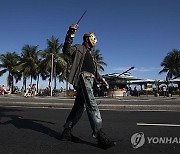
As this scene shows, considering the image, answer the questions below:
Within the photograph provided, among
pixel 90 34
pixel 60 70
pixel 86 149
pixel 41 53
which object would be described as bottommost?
pixel 86 149

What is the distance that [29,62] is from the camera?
67688mm

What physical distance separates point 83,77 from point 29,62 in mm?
65168

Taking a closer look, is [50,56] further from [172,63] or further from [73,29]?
[73,29]

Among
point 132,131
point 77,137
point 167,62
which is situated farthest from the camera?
point 167,62

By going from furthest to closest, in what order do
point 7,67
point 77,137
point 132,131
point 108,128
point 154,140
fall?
point 7,67 < point 108,128 < point 132,131 < point 77,137 < point 154,140

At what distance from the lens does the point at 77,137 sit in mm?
4422

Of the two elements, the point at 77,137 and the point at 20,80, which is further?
the point at 20,80

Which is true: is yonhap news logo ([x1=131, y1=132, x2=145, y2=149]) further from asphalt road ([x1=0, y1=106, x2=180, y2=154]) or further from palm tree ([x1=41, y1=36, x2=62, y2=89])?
palm tree ([x1=41, y1=36, x2=62, y2=89])

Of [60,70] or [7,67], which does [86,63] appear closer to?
[60,70]

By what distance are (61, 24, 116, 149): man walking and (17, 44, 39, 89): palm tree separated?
206 feet

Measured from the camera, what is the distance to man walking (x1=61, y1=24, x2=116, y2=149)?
3995mm

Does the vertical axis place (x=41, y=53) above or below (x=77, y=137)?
above

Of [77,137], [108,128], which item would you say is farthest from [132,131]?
[77,137]

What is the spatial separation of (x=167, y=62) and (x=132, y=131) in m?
62.1
